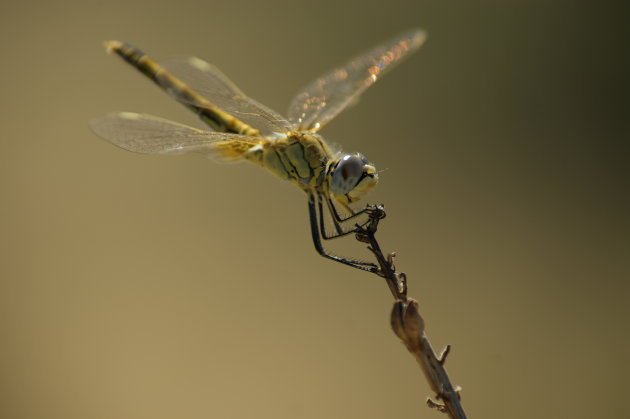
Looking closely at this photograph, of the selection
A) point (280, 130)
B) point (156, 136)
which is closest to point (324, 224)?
point (280, 130)

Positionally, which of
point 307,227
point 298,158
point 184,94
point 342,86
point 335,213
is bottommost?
point 335,213

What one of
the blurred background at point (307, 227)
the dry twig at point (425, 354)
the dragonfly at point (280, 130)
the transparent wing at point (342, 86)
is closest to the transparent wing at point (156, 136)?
the dragonfly at point (280, 130)

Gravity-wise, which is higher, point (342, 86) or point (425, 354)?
point (342, 86)

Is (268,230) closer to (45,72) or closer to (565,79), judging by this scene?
(45,72)

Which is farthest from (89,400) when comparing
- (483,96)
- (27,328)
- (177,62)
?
(483,96)

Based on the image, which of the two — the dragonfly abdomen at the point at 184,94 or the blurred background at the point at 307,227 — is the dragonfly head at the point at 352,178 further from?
the blurred background at the point at 307,227

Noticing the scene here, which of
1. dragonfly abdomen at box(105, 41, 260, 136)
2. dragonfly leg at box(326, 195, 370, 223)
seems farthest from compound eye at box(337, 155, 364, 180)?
dragonfly abdomen at box(105, 41, 260, 136)

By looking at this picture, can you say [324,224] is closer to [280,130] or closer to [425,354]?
[280,130]
